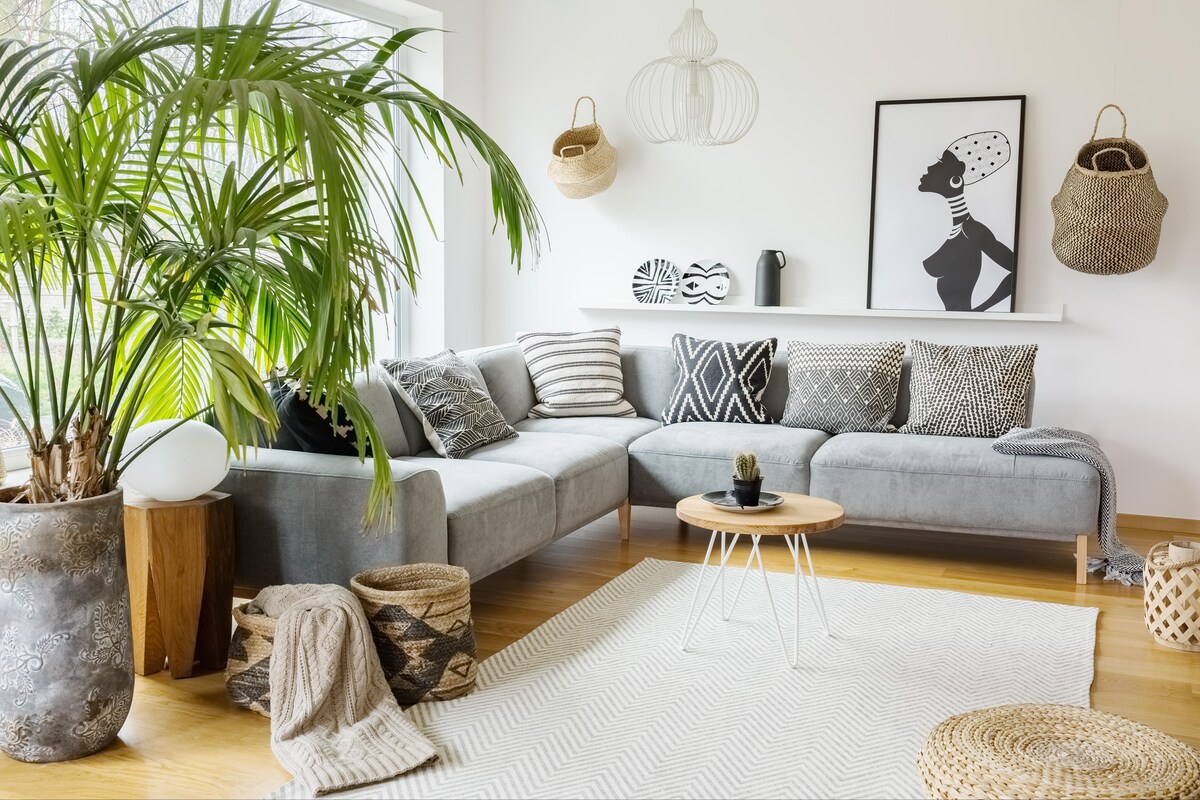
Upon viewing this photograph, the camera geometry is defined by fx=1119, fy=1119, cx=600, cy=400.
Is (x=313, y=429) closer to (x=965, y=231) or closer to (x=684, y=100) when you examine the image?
(x=684, y=100)

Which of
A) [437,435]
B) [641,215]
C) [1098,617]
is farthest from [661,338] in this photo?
[1098,617]

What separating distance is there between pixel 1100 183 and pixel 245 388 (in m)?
3.77

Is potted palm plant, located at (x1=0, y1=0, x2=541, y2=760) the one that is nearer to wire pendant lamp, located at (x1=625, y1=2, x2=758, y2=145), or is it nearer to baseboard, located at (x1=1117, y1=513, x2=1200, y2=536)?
wire pendant lamp, located at (x1=625, y1=2, x2=758, y2=145)

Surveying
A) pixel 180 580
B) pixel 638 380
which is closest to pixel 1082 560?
pixel 638 380

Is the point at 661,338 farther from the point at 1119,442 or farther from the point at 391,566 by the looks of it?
the point at 391,566

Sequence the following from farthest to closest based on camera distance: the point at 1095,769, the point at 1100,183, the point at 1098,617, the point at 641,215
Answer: the point at 641,215 → the point at 1100,183 → the point at 1098,617 → the point at 1095,769

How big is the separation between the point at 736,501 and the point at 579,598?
0.80 meters

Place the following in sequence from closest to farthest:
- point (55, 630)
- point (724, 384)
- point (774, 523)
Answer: point (55, 630) < point (774, 523) < point (724, 384)

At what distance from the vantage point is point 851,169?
17.8 feet

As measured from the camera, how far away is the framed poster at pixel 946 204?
Result: 516 cm

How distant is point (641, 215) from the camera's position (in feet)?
19.2

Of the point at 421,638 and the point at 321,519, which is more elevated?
the point at 321,519

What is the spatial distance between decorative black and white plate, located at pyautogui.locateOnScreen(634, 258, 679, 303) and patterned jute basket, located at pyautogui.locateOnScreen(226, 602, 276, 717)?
3.36m

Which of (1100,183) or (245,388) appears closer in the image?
(245,388)
